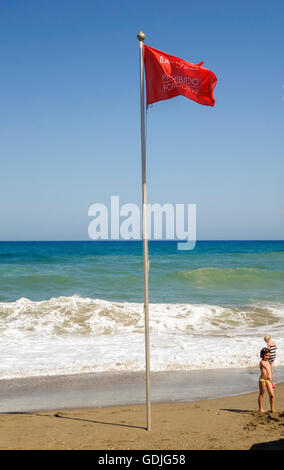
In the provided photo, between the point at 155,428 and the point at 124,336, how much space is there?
7325 millimetres

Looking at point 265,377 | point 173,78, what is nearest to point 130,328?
point 265,377

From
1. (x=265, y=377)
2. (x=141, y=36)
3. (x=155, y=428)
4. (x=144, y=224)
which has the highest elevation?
(x=141, y=36)

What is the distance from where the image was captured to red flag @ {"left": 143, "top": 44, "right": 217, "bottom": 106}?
6449mm

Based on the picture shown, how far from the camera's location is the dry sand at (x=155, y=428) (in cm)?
564

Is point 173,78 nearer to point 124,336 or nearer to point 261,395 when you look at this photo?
point 261,395

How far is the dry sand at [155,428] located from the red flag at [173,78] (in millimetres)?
Answer: 4808

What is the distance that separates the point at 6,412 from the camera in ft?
24.2

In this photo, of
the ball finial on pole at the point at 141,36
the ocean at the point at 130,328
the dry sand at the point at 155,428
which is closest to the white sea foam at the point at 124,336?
the ocean at the point at 130,328

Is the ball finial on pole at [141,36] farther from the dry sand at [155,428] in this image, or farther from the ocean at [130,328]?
the ocean at [130,328]

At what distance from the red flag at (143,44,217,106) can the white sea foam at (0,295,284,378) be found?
6.30 metres

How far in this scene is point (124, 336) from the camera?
13562 millimetres

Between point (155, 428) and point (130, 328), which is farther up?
point (155, 428)

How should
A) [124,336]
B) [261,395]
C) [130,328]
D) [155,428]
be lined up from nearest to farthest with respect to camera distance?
[155,428], [261,395], [124,336], [130,328]

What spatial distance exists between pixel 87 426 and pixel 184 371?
3795mm
